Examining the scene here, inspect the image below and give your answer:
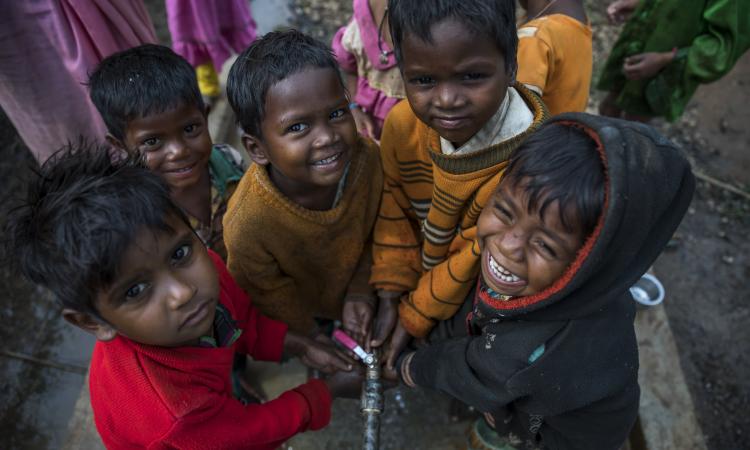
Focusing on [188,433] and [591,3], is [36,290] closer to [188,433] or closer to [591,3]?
[188,433]

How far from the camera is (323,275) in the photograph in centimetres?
187

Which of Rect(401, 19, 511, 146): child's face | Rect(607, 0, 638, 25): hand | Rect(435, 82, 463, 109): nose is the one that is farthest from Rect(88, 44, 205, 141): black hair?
Rect(607, 0, 638, 25): hand

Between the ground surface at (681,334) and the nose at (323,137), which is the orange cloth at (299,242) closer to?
the nose at (323,137)

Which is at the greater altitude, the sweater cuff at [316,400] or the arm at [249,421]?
the arm at [249,421]

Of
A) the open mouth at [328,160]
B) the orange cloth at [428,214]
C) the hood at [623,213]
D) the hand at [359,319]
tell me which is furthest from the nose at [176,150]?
the hood at [623,213]

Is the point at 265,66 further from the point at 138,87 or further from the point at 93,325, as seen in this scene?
the point at 93,325

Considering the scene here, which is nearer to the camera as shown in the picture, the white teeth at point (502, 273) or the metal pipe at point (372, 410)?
the white teeth at point (502, 273)

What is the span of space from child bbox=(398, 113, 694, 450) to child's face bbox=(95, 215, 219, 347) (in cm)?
73

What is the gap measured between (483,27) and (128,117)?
1.25 metres

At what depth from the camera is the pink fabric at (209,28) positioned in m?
2.91

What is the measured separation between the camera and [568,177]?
3.29ft

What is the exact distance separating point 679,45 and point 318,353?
2513mm

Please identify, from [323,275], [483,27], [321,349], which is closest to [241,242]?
[323,275]

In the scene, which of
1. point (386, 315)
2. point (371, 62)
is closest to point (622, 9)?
point (371, 62)
